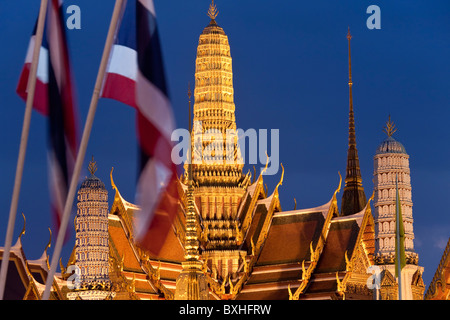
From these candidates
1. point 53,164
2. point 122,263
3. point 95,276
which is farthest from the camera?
point 122,263

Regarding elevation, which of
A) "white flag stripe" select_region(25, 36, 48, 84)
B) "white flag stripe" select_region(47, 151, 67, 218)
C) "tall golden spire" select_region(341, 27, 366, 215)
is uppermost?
"tall golden spire" select_region(341, 27, 366, 215)

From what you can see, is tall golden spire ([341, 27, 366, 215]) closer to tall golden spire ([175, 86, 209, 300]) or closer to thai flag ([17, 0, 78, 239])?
tall golden spire ([175, 86, 209, 300])

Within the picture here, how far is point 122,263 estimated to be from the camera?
5100 cm

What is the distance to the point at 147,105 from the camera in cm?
2105

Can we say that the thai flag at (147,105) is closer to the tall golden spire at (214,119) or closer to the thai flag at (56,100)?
the thai flag at (56,100)

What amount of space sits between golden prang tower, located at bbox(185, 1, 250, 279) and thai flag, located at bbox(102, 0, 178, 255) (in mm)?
33501

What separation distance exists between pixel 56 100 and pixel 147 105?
216 cm

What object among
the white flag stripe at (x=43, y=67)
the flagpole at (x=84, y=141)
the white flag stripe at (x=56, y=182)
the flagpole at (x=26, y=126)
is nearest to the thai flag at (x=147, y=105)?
the flagpole at (x=84, y=141)

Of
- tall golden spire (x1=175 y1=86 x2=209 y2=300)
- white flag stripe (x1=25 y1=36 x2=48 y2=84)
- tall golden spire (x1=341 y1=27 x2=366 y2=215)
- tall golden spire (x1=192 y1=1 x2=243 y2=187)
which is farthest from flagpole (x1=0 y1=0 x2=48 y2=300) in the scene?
tall golden spire (x1=341 y1=27 x2=366 y2=215)

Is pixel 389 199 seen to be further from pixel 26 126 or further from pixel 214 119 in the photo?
pixel 26 126

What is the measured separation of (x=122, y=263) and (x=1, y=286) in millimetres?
29788

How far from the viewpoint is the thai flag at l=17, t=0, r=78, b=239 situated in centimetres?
2209
